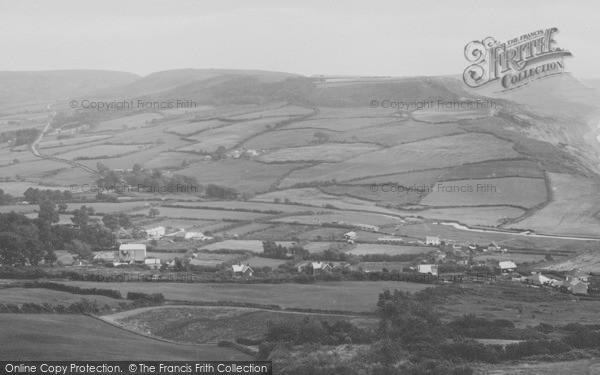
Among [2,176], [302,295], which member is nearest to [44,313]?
[302,295]

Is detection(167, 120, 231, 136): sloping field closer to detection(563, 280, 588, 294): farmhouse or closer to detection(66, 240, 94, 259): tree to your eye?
detection(66, 240, 94, 259): tree

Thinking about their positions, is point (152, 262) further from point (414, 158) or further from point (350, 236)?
point (414, 158)

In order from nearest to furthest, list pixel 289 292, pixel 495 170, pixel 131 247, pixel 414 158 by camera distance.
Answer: pixel 289 292, pixel 131 247, pixel 495 170, pixel 414 158

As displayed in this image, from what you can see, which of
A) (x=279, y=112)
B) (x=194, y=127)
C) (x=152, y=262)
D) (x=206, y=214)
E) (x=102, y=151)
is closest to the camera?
(x=152, y=262)

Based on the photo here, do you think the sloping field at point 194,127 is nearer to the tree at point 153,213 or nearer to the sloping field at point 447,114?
the sloping field at point 447,114

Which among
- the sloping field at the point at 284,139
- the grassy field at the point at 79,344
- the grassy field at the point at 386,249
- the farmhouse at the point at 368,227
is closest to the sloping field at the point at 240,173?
the sloping field at the point at 284,139

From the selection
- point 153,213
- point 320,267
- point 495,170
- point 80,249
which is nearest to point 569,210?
point 495,170
